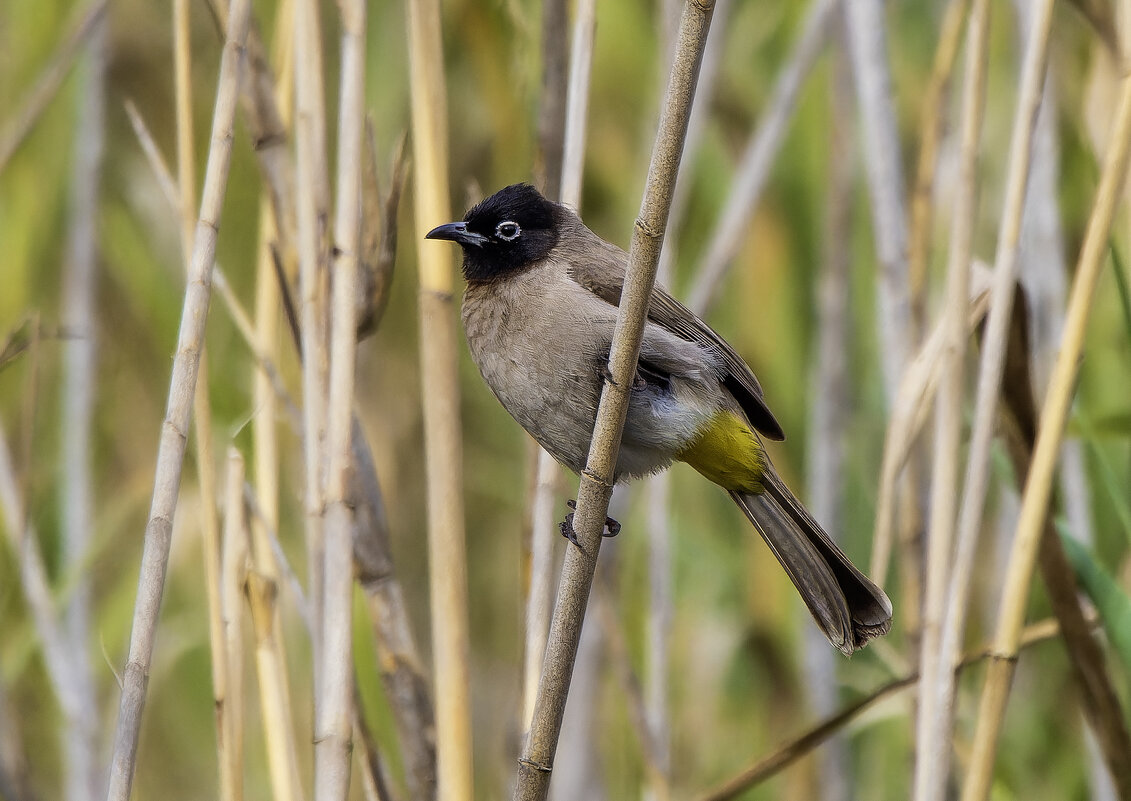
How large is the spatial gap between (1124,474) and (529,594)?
1.45m

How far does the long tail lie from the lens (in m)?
2.14

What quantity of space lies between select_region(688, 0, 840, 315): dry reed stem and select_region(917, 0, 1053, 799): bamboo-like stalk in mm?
1045

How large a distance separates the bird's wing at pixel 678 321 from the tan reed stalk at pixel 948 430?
476mm

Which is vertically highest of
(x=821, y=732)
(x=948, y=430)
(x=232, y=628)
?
(x=948, y=430)

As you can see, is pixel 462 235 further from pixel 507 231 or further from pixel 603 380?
pixel 603 380

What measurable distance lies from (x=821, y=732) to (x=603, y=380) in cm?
75

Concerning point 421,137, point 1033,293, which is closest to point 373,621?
point 421,137

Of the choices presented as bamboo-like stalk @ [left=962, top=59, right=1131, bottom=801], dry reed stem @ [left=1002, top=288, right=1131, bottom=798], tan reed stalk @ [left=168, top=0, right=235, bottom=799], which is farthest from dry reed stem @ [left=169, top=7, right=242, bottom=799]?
dry reed stem @ [left=1002, top=288, right=1131, bottom=798]

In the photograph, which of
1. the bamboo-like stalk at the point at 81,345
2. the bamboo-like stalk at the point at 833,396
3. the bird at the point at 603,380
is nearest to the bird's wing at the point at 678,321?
the bird at the point at 603,380

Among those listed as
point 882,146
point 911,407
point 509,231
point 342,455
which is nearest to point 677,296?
point 882,146

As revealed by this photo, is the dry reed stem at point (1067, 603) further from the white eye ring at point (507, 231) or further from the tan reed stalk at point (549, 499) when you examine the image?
the white eye ring at point (507, 231)

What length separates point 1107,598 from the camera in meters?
1.96

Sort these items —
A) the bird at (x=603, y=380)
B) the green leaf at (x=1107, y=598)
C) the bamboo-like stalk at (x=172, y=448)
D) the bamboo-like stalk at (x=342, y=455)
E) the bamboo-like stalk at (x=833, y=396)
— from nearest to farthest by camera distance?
the bamboo-like stalk at (x=172, y=448) → the bamboo-like stalk at (x=342, y=455) → the green leaf at (x=1107, y=598) → the bird at (x=603, y=380) → the bamboo-like stalk at (x=833, y=396)

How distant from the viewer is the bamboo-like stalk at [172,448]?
60.9 inches
